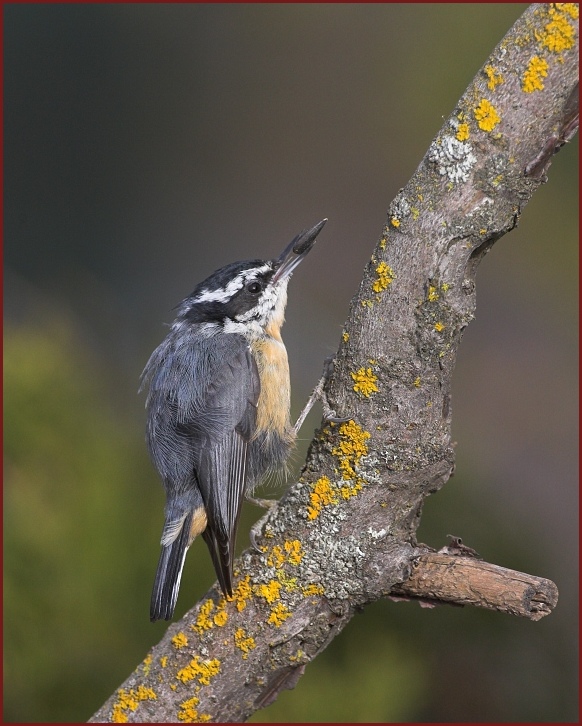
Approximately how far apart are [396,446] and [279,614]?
20.8 inches

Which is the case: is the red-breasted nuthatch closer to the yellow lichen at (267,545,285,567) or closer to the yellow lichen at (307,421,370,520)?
the yellow lichen at (267,545,285,567)

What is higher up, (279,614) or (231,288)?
(231,288)

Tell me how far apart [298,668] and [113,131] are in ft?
15.9

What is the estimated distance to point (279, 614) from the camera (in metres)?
1.91

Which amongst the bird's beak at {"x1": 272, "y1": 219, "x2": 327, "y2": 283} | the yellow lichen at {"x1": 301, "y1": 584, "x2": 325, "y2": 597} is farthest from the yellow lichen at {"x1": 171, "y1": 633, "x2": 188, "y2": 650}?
the bird's beak at {"x1": 272, "y1": 219, "x2": 327, "y2": 283}

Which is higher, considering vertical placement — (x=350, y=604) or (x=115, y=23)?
(x=115, y=23)

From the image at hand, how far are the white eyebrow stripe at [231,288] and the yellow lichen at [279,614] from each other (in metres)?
1.01

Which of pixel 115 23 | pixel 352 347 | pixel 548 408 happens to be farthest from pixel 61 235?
pixel 352 347

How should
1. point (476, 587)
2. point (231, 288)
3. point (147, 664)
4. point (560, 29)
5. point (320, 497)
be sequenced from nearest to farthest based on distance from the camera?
point (560, 29), point (476, 587), point (320, 497), point (147, 664), point (231, 288)

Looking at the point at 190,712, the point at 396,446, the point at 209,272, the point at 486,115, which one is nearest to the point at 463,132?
the point at 486,115

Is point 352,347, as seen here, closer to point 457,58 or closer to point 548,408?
Answer: point 548,408

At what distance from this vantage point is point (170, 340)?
8.07 ft

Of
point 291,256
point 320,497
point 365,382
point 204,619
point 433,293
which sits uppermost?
point 291,256

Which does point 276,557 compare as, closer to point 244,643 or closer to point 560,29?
point 244,643
